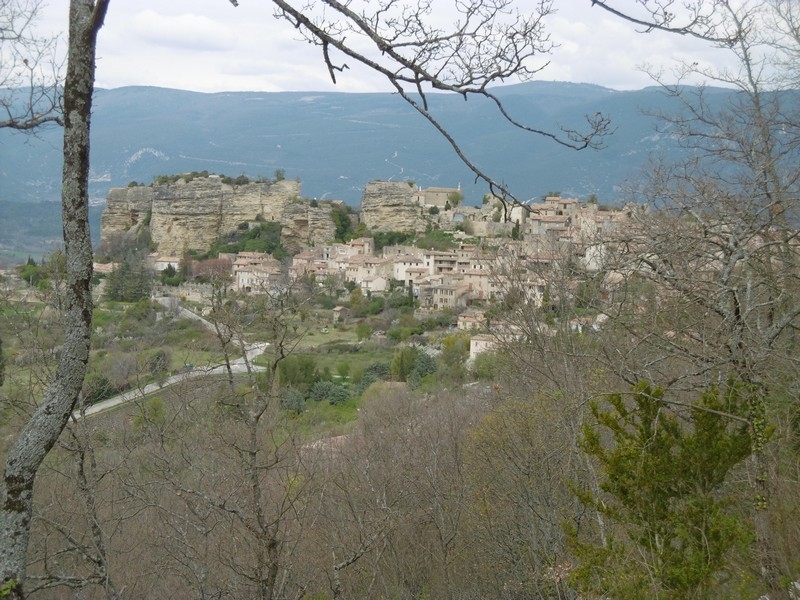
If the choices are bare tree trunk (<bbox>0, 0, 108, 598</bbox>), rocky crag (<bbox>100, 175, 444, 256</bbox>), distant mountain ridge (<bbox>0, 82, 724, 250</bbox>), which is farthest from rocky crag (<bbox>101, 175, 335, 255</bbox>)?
bare tree trunk (<bbox>0, 0, 108, 598</bbox>)

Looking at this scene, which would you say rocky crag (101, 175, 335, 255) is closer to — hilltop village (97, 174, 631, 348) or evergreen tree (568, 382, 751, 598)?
hilltop village (97, 174, 631, 348)

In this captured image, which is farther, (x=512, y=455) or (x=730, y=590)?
(x=512, y=455)

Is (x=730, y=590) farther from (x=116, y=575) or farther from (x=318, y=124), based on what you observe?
(x=318, y=124)

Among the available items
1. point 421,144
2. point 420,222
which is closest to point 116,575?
point 420,222

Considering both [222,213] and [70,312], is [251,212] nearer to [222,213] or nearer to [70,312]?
[222,213]

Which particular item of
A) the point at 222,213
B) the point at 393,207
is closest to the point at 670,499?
the point at 393,207
